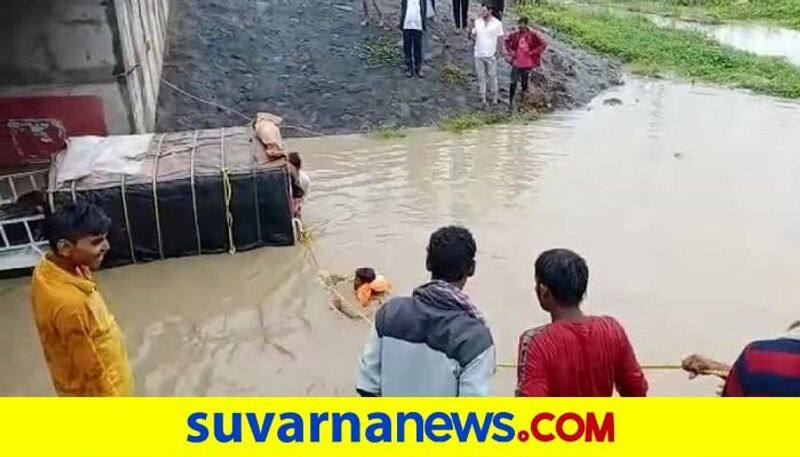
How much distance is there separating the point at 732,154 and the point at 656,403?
9164 mm

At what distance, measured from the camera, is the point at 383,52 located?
555 inches

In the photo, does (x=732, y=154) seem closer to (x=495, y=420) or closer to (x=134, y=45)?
(x=134, y=45)

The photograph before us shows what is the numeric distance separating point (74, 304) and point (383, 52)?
36.9 feet

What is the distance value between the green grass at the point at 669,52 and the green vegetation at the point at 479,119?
179 inches

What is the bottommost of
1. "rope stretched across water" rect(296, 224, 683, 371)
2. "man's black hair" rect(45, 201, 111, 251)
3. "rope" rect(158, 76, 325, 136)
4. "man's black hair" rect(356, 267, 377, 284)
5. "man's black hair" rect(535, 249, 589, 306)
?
"rope stretched across water" rect(296, 224, 683, 371)

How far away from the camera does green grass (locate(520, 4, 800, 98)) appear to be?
15.0 m

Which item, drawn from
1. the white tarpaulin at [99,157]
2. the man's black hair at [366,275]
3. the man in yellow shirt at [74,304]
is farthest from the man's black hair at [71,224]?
the white tarpaulin at [99,157]

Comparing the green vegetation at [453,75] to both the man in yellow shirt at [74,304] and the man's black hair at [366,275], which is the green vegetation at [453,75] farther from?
the man in yellow shirt at [74,304]

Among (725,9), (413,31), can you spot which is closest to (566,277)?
(413,31)

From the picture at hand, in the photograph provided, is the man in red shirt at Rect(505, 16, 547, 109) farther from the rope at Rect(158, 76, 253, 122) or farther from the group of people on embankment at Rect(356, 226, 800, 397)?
the group of people on embankment at Rect(356, 226, 800, 397)

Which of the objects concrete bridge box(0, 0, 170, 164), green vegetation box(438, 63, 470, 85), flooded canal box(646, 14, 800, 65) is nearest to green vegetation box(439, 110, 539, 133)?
green vegetation box(438, 63, 470, 85)

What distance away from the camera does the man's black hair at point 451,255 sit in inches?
121

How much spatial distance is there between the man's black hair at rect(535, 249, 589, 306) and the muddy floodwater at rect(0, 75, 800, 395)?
2221 millimetres

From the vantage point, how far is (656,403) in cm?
254
